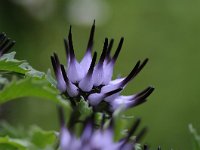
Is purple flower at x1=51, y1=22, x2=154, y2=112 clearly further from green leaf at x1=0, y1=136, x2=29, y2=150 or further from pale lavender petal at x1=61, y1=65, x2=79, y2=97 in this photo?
green leaf at x1=0, y1=136, x2=29, y2=150

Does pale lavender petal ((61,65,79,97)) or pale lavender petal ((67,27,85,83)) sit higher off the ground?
pale lavender petal ((67,27,85,83))

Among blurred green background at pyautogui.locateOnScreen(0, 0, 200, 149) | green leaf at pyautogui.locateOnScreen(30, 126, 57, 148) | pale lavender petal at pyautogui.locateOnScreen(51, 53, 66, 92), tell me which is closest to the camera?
green leaf at pyautogui.locateOnScreen(30, 126, 57, 148)

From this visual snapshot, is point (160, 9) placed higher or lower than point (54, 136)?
higher

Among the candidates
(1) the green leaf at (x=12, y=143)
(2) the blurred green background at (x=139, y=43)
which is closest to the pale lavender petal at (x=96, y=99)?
(1) the green leaf at (x=12, y=143)

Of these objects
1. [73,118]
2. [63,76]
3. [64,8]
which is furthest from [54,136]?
[64,8]

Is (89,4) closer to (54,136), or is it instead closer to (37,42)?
(37,42)

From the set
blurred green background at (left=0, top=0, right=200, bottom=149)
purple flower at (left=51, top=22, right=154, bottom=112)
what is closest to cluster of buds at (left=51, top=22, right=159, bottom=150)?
purple flower at (left=51, top=22, right=154, bottom=112)

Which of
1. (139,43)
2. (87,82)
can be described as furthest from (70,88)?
(139,43)
